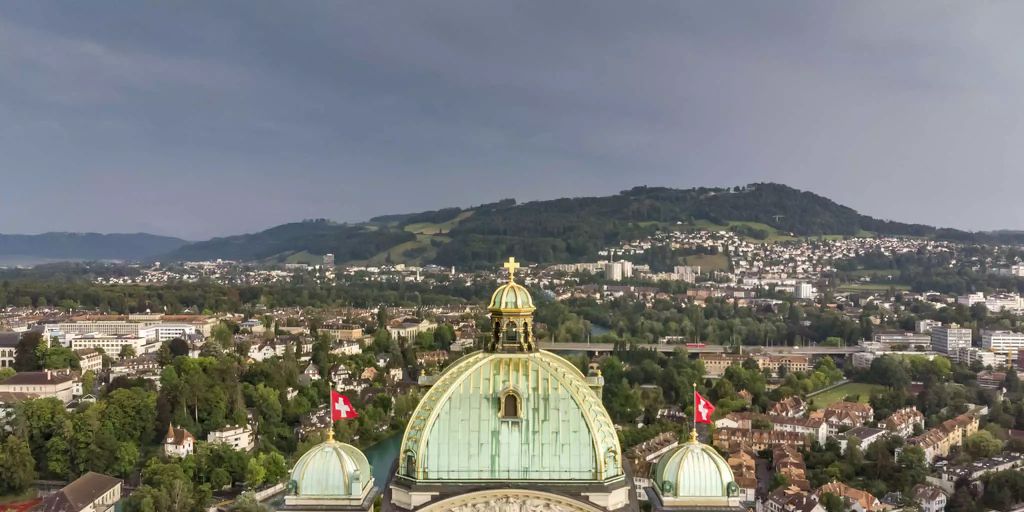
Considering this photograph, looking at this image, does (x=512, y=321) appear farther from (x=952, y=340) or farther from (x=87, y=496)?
(x=952, y=340)

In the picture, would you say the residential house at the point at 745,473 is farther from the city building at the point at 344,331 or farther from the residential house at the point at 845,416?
the city building at the point at 344,331

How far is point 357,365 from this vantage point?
118125 mm

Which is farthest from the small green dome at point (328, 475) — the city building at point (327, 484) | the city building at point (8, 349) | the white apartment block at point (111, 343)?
the white apartment block at point (111, 343)

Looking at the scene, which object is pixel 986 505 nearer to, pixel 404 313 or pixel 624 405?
pixel 624 405

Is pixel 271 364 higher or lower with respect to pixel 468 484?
lower

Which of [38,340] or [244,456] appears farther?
[38,340]

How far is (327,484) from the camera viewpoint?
90.0ft

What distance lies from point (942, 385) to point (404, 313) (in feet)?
360

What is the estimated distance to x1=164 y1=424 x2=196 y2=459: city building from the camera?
3019 inches

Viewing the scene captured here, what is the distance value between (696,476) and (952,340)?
130 metres

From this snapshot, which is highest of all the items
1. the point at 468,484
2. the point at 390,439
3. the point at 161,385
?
the point at 468,484

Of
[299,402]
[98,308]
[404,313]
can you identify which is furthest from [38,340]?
[404,313]

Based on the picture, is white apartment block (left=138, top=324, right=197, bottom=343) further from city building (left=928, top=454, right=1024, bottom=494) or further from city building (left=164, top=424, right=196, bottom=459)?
city building (left=928, top=454, right=1024, bottom=494)

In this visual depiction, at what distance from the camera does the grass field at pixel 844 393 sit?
10933cm
